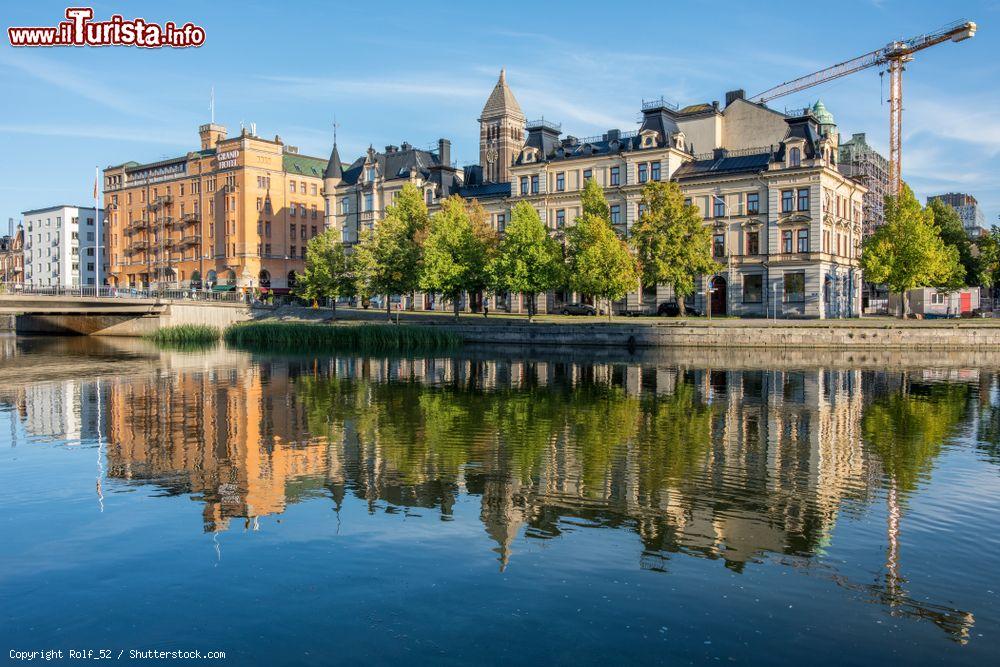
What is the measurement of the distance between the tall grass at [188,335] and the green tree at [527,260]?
29.3 meters

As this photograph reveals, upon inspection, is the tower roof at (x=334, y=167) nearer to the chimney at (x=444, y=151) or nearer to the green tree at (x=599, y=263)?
the chimney at (x=444, y=151)

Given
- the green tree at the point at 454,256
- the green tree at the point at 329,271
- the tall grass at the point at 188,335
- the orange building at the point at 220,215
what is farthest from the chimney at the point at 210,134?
the green tree at the point at 454,256

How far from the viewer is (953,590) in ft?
41.4

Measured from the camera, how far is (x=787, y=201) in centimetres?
7650

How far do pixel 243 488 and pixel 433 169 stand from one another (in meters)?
88.9

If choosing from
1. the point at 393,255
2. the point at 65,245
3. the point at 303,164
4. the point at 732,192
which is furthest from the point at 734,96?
the point at 65,245

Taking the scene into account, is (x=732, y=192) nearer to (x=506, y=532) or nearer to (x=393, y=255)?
(x=393, y=255)

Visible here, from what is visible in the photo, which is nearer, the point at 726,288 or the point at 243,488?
the point at 243,488

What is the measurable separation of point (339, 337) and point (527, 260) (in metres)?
19.6

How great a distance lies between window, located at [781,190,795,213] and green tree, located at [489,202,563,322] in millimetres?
22235

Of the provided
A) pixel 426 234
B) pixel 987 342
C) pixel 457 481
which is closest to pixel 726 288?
pixel 987 342

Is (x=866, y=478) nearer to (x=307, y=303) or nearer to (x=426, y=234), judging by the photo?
(x=426, y=234)

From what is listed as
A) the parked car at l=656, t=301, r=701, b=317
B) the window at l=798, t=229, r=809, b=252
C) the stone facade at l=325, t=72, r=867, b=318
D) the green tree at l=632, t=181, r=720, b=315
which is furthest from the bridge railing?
the window at l=798, t=229, r=809, b=252

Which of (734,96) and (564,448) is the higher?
(734,96)
